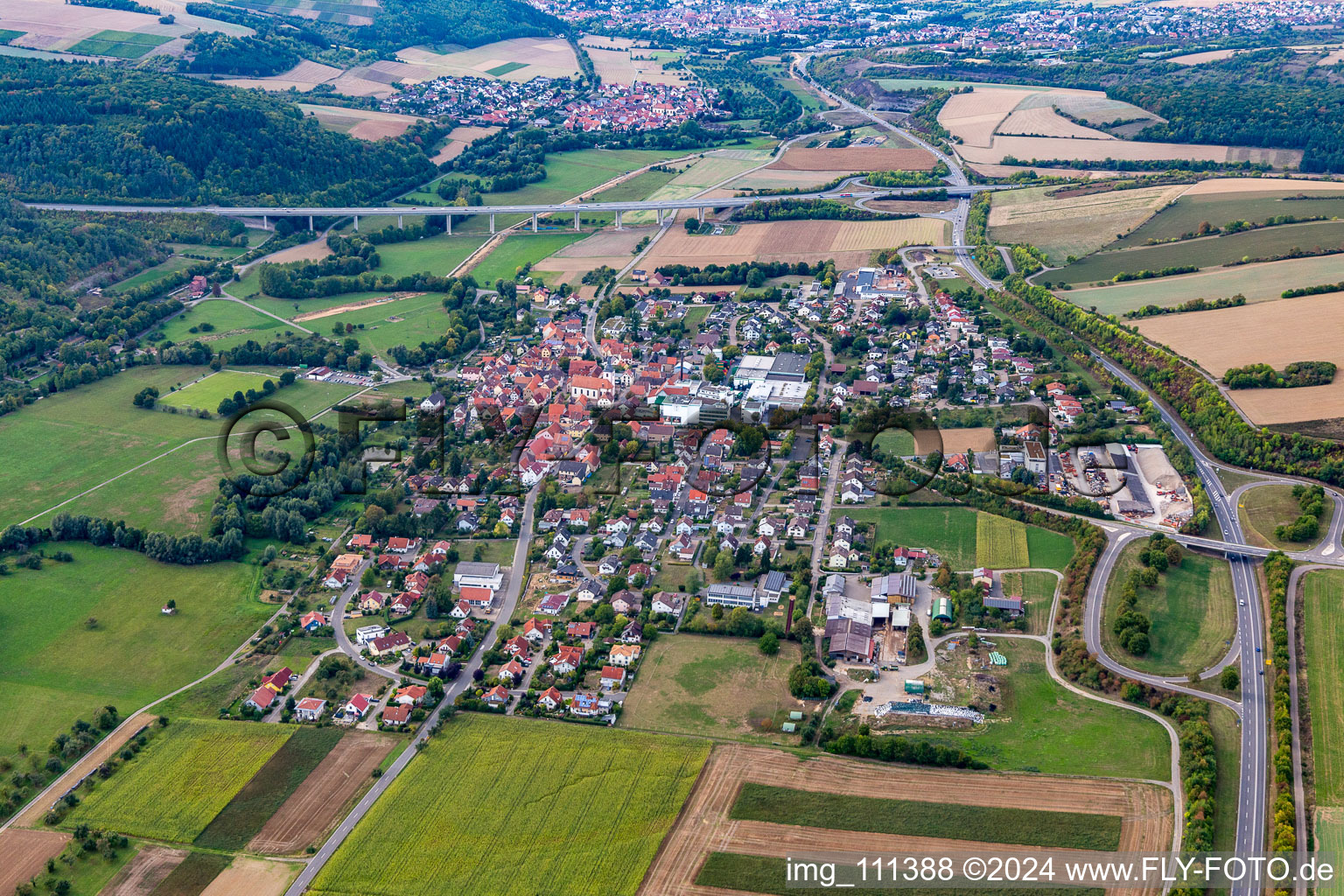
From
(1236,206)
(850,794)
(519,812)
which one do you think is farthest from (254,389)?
(1236,206)

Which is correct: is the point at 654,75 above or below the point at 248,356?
above

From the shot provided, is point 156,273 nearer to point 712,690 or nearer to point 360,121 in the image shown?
point 360,121

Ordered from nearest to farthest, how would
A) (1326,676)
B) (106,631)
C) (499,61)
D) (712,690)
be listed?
(1326,676) < (712,690) < (106,631) < (499,61)

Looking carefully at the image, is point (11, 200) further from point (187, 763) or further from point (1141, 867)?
point (1141, 867)

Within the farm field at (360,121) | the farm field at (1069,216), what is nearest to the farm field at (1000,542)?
the farm field at (1069,216)

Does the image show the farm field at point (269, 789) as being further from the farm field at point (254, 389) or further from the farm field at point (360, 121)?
the farm field at point (360, 121)

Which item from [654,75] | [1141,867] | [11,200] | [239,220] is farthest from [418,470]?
[654,75]
